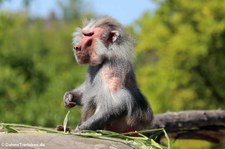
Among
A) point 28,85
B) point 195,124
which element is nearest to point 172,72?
point 28,85

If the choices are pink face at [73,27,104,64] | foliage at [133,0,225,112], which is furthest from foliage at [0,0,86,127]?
pink face at [73,27,104,64]

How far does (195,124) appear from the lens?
8.34 meters

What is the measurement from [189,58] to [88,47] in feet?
28.6

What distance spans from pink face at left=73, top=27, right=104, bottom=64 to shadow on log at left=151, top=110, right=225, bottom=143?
232cm

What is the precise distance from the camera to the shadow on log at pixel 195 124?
26.7 ft

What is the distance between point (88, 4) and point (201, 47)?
2809cm

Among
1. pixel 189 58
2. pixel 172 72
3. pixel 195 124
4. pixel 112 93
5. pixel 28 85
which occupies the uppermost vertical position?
pixel 28 85

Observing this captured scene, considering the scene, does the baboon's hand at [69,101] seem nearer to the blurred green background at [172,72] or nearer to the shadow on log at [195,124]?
the shadow on log at [195,124]

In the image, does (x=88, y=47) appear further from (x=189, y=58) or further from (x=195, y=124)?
(x=189, y=58)

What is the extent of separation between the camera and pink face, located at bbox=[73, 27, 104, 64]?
5766 mm

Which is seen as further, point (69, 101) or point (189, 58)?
point (189, 58)

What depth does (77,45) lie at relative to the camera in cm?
578

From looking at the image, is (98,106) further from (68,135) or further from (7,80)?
(7,80)

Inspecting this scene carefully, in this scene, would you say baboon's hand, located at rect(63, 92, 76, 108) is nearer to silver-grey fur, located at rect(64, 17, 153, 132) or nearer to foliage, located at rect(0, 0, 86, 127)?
silver-grey fur, located at rect(64, 17, 153, 132)
